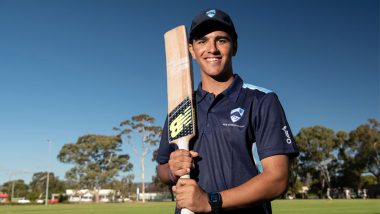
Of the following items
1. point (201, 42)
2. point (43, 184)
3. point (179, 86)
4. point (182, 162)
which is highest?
point (43, 184)

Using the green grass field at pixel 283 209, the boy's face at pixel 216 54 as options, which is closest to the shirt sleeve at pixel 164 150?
the boy's face at pixel 216 54

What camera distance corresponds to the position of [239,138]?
2.02m

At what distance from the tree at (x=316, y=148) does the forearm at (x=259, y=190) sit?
58659mm

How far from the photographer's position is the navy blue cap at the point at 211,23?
221 centimetres

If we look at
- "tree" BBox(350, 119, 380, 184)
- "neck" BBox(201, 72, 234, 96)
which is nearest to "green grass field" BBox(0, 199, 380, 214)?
"neck" BBox(201, 72, 234, 96)

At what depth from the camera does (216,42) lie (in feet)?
7.45

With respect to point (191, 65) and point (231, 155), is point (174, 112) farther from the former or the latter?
point (231, 155)

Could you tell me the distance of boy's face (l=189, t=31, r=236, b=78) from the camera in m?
2.25

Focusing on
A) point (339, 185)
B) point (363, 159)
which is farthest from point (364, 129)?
point (339, 185)

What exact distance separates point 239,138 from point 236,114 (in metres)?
0.13

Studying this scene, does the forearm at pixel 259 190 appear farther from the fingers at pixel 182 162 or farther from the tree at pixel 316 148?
the tree at pixel 316 148

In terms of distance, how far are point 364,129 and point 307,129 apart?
7.95m

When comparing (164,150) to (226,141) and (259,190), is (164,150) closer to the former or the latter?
(226,141)

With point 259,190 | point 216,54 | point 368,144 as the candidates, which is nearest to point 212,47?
point 216,54
